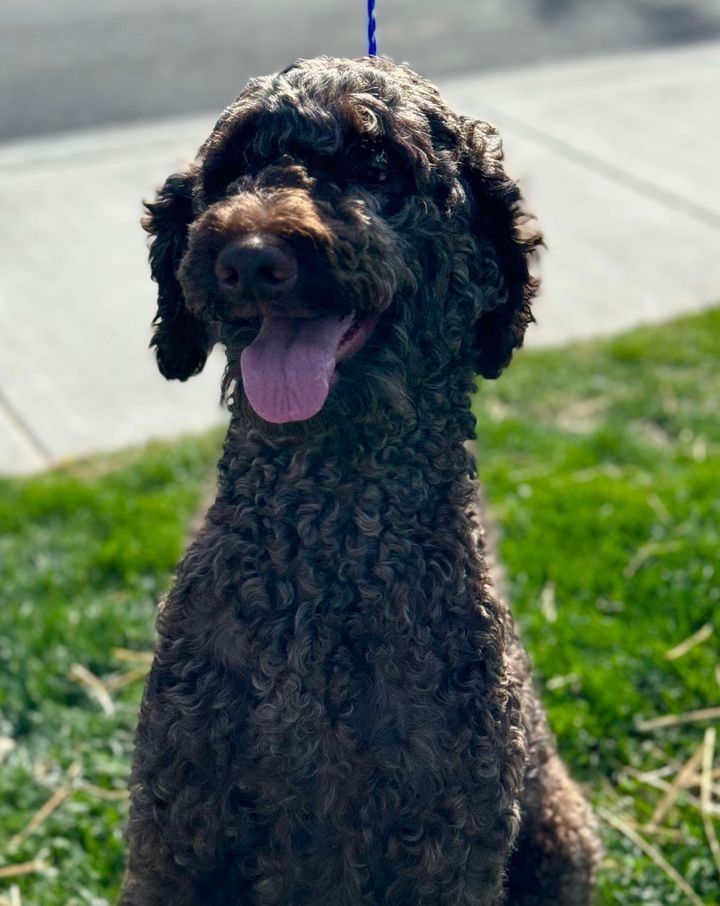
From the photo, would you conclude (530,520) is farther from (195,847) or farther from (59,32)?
(59,32)

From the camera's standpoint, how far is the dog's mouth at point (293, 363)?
2.31 metres

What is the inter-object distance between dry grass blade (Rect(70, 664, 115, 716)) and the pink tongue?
2124 millimetres

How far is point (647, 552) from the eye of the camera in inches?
187

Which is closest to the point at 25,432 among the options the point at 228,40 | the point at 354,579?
the point at 354,579

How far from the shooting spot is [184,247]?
264cm

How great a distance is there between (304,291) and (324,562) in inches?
23.9

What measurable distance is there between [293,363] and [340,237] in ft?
0.78

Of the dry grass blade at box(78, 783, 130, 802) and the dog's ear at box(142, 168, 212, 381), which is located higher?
the dog's ear at box(142, 168, 212, 381)

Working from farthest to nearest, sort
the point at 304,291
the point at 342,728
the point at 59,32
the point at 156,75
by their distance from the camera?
the point at 59,32, the point at 156,75, the point at 342,728, the point at 304,291

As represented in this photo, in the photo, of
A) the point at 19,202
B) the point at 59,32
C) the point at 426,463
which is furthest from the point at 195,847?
the point at 59,32

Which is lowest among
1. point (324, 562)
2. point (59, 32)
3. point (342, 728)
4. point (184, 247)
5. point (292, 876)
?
point (59, 32)

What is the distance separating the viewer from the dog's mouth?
2307 mm

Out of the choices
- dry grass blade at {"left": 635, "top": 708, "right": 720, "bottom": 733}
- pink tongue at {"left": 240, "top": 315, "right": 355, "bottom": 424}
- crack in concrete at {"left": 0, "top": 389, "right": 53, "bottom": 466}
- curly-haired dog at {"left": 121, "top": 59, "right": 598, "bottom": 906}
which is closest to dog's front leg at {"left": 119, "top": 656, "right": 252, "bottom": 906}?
curly-haired dog at {"left": 121, "top": 59, "right": 598, "bottom": 906}

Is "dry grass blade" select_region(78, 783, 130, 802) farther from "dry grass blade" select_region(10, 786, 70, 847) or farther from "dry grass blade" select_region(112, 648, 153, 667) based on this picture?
"dry grass blade" select_region(112, 648, 153, 667)
